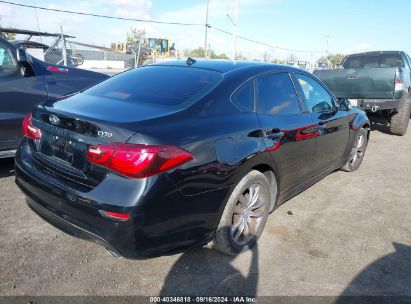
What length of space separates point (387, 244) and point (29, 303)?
2.98 metres

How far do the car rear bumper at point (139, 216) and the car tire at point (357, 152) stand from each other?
3.29m

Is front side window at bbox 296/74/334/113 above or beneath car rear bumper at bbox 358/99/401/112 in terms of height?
above

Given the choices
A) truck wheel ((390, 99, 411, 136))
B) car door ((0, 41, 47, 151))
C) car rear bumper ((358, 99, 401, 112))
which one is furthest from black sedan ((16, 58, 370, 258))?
truck wheel ((390, 99, 411, 136))

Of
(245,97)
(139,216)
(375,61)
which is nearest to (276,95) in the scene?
(245,97)

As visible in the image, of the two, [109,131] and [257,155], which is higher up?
[109,131]

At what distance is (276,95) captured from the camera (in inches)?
134

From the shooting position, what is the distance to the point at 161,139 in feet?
7.48

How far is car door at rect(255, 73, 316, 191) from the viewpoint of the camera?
3.17 m

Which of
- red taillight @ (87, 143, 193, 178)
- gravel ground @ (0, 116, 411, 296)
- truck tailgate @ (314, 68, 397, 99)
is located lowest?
gravel ground @ (0, 116, 411, 296)

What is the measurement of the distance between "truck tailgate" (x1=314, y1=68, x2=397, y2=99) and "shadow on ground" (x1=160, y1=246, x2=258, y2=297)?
576 cm

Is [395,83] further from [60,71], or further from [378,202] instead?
[60,71]

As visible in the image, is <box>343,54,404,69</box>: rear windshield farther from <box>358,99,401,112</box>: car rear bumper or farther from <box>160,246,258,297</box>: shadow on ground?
<box>160,246,258,297</box>: shadow on ground

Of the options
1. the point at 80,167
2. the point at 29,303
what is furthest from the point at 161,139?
the point at 29,303

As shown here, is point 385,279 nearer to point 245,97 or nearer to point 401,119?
A: point 245,97
